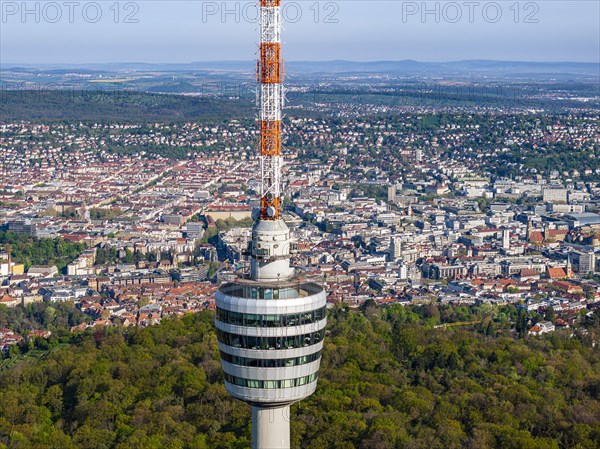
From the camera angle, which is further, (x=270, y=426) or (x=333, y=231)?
(x=333, y=231)

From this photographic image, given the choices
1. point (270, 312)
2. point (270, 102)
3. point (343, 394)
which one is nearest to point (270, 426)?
point (270, 312)

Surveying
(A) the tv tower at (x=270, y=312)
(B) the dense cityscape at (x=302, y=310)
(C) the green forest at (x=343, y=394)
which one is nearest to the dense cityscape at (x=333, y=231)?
(B) the dense cityscape at (x=302, y=310)

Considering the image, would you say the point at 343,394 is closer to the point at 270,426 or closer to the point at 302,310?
the point at 270,426

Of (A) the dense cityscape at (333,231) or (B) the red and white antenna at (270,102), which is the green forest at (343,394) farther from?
(B) the red and white antenna at (270,102)

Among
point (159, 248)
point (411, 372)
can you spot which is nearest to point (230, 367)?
point (411, 372)

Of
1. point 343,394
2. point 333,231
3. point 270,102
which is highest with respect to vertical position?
point 270,102

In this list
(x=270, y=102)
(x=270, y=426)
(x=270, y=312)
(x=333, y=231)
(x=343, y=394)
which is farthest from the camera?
(x=333, y=231)

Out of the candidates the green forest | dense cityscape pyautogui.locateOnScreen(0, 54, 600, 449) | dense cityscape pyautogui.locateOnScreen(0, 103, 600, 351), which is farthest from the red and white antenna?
dense cityscape pyautogui.locateOnScreen(0, 103, 600, 351)
